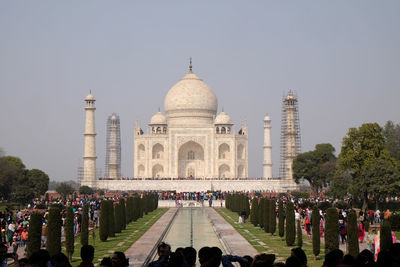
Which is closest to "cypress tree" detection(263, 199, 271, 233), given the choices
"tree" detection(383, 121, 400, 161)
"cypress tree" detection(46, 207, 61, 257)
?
"cypress tree" detection(46, 207, 61, 257)

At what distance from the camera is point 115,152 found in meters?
55.1

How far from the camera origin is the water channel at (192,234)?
609 inches

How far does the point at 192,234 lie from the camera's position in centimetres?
1819

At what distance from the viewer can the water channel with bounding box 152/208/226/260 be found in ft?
50.8

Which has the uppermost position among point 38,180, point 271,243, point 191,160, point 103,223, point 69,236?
point 191,160

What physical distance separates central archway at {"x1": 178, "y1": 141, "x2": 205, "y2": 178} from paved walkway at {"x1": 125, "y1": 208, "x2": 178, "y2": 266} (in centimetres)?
2755

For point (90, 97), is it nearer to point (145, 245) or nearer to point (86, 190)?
point (86, 190)

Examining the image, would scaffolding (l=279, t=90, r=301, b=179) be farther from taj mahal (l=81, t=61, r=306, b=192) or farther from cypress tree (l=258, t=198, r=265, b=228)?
cypress tree (l=258, t=198, r=265, b=228)

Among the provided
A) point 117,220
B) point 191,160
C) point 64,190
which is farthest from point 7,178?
point 117,220

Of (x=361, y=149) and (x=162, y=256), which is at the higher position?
(x=361, y=149)

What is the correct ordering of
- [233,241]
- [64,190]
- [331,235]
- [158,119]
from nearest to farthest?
[331,235] → [233,241] → [64,190] → [158,119]

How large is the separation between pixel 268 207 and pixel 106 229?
4.89m

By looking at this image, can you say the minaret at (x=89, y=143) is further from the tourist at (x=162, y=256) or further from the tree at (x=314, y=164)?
the tourist at (x=162, y=256)

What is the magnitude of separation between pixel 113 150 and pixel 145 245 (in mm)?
40980
